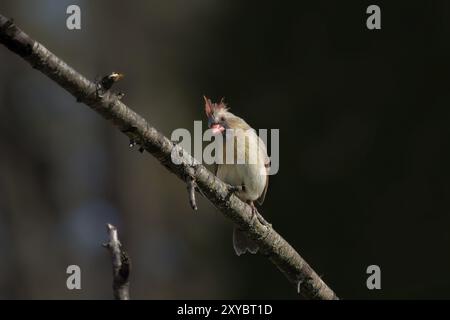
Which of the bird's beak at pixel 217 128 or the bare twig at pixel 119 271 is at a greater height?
the bird's beak at pixel 217 128

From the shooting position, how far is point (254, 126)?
8.11 meters

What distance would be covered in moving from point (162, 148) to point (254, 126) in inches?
178

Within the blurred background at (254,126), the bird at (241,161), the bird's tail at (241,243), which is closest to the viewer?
the bird at (241,161)

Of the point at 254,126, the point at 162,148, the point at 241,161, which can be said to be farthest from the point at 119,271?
the point at 254,126

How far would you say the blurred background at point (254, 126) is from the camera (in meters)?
7.95

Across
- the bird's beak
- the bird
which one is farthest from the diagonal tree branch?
the bird's beak

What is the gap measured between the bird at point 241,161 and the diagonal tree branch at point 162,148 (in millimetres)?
611

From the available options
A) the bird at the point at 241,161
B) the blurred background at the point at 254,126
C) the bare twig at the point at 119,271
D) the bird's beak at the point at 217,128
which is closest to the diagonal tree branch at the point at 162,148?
the bird at the point at 241,161

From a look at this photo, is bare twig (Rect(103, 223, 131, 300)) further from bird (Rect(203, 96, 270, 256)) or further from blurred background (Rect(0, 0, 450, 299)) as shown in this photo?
blurred background (Rect(0, 0, 450, 299))

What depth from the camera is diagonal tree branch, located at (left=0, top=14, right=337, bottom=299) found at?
10.3ft

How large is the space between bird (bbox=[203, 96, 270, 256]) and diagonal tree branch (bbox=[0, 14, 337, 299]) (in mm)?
611

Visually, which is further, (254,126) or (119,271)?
(254,126)

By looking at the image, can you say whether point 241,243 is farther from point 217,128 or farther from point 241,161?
point 217,128

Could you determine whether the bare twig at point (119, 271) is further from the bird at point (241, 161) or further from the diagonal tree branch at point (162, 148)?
the bird at point (241, 161)
